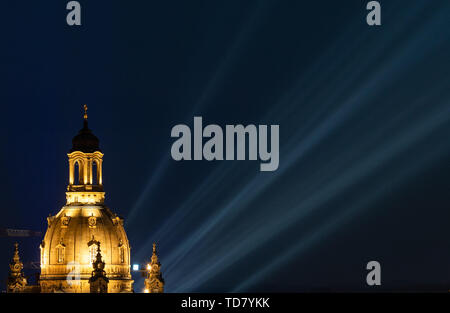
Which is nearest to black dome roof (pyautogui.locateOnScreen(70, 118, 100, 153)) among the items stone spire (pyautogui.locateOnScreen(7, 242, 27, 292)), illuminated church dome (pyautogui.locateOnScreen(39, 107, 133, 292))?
illuminated church dome (pyautogui.locateOnScreen(39, 107, 133, 292))

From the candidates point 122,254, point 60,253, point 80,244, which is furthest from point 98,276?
point 122,254

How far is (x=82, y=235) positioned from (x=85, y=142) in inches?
499

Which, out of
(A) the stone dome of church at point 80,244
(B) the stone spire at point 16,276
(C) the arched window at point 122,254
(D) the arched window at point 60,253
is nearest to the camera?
(B) the stone spire at point 16,276

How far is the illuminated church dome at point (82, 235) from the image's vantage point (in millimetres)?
195375

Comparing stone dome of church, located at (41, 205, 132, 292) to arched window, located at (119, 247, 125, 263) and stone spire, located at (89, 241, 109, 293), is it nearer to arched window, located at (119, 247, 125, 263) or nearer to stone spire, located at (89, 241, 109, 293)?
arched window, located at (119, 247, 125, 263)

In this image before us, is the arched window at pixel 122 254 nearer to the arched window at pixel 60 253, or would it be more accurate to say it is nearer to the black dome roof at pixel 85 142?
the arched window at pixel 60 253

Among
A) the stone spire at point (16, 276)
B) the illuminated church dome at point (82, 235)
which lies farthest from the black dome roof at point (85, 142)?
the stone spire at point (16, 276)

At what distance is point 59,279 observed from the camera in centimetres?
19600

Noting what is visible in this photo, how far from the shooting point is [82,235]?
19525 cm

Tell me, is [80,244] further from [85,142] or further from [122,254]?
[85,142]
